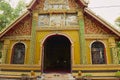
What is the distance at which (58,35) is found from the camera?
54.0ft

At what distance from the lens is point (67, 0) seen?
56.2ft

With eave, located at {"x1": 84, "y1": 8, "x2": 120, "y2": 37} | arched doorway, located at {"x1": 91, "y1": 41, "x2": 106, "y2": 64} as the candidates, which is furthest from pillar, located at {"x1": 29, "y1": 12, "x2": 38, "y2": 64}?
arched doorway, located at {"x1": 91, "y1": 41, "x2": 106, "y2": 64}

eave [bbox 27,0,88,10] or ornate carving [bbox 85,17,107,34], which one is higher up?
eave [bbox 27,0,88,10]

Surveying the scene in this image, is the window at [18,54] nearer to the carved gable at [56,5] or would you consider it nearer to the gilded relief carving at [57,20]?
the gilded relief carving at [57,20]

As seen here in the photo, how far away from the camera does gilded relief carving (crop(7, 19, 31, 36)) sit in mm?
16828

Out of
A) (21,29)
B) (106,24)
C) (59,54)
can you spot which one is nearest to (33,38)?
(21,29)

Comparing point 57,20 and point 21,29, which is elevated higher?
point 57,20

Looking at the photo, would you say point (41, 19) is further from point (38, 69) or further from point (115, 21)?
point (115, 21)

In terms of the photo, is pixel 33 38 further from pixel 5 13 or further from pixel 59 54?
pixel 5 13

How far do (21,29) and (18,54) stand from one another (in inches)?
91.4

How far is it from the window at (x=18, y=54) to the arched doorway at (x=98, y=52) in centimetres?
628

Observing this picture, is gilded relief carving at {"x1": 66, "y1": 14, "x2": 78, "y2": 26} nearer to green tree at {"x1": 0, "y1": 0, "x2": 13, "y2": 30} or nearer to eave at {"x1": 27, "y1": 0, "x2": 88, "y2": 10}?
eave at {"x1": 27, "y1": 0, "x2": 88, "y2": 10}

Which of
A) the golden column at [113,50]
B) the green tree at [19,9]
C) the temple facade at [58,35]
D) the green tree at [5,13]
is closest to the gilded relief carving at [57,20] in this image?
the temple facade at [58,35]

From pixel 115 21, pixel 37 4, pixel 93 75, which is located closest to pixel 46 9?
pixel 37 4
